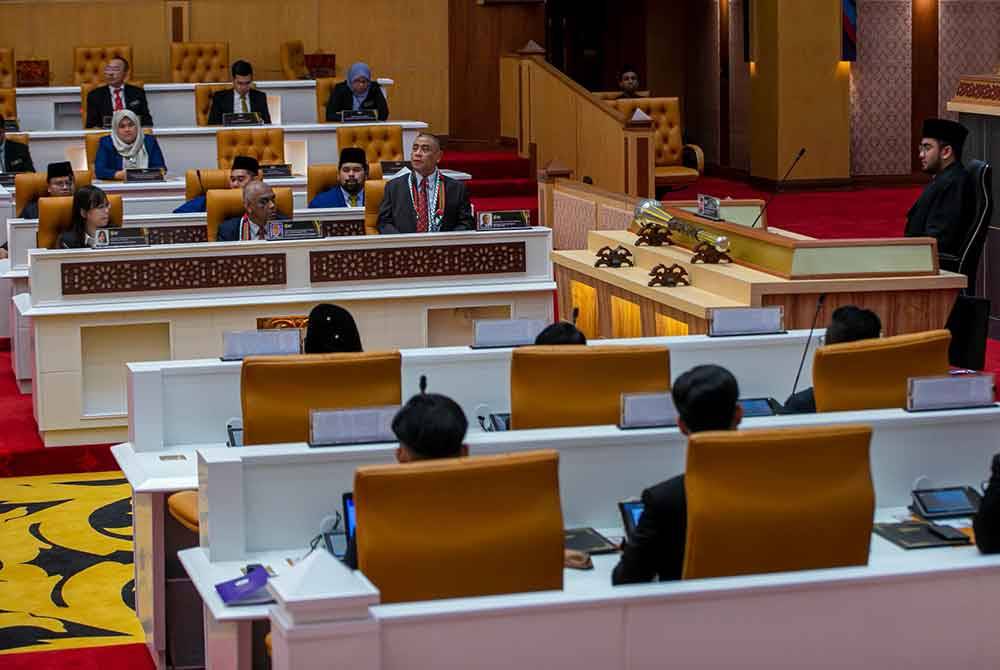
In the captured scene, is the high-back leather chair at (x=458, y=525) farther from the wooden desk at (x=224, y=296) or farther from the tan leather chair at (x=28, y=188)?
the tan leather chair at (x=28, y=188)

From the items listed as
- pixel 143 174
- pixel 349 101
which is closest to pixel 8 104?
pixel 349 101

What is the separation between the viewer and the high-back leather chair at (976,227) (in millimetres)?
7512

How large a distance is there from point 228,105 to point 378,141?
4.95ft

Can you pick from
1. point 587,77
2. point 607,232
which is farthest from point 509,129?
point 607,232

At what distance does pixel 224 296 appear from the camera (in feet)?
26.8

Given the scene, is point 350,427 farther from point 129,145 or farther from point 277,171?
point 129,145

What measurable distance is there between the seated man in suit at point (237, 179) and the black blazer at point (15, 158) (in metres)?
2.23

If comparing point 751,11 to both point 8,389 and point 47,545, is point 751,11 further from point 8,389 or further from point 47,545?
point 47,545

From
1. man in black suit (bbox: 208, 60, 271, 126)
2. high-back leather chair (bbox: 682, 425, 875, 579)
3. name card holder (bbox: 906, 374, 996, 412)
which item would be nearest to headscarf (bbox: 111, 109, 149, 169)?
man in black suit (bbox: 208, 60, 271, 126)

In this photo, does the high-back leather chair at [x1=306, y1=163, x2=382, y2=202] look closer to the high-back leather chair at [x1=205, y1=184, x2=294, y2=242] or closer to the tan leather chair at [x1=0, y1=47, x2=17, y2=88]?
the high-back leather chair at [x1=205, y1=184, x2=294, y2=242]

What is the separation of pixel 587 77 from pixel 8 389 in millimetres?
11216

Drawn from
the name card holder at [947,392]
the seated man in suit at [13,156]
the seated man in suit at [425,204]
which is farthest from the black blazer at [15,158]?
the name card holder at [947,392]

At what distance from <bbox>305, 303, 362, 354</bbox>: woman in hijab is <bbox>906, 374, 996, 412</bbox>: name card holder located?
1862 mm

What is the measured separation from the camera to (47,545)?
6461mm
